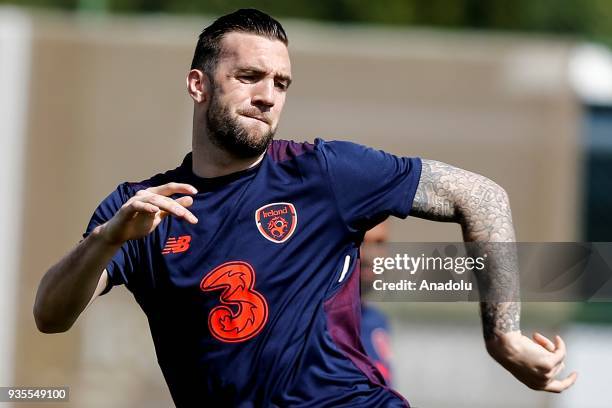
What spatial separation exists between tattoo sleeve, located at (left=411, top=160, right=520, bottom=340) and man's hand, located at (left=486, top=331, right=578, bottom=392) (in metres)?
0.10

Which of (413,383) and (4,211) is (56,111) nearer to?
(4,211)

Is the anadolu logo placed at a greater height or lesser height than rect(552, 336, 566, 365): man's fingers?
greater

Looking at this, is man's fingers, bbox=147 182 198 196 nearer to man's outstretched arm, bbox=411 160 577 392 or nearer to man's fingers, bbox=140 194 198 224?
man's fingers, bbox=140 194 198 224

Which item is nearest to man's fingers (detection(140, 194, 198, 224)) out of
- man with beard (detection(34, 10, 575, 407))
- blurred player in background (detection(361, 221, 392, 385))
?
man with beard (detection(34, 10, 575, 407))

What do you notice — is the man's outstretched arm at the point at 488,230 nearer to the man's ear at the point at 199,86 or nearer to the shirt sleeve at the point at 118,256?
the man's ear at the point at 199,86

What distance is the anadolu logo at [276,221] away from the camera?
4430 millimetres

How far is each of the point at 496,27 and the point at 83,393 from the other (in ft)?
28.6

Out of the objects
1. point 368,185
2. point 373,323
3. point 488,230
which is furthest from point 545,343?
point 373,323

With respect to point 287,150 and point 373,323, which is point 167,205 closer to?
point 287,150

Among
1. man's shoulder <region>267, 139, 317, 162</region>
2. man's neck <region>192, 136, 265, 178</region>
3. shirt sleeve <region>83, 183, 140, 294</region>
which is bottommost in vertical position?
shirt sleeve <region>83, 183, 140, 294</region>

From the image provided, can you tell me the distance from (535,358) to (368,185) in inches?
33.0

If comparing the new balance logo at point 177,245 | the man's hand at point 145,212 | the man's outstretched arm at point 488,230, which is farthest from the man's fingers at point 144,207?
the man's outstretched arm at point 488,230

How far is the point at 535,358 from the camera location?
13.7 feet

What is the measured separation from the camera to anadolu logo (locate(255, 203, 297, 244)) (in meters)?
4.43
